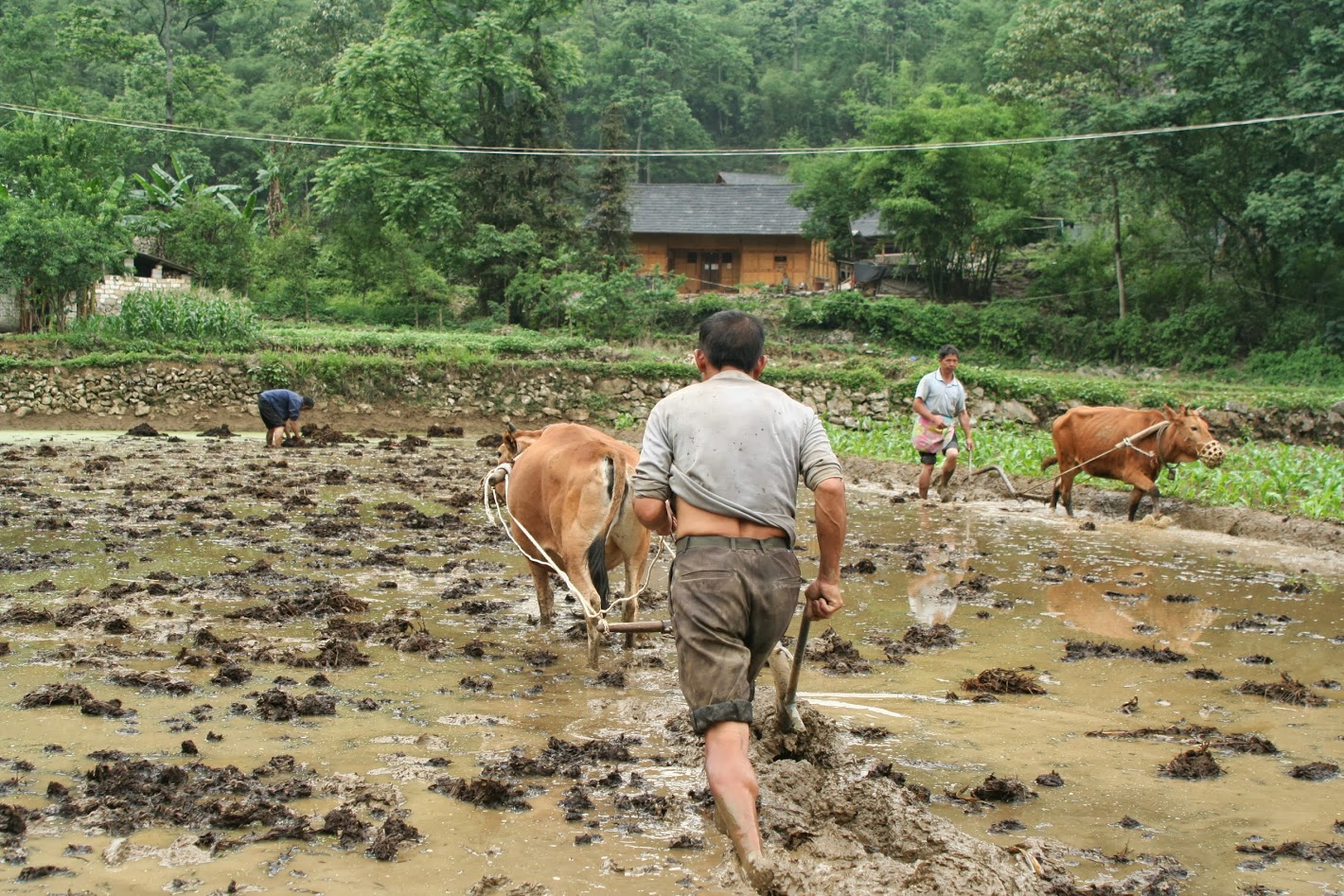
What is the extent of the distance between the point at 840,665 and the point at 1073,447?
8.38 metres

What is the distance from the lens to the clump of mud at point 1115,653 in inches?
307

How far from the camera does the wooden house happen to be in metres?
51.6

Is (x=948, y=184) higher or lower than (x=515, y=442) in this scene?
higher

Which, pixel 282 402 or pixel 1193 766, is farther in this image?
→ pixel 282 402

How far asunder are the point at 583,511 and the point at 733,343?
289cm

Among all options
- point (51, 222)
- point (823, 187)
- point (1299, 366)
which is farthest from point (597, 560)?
point (823, 187)

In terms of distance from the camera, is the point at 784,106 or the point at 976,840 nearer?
the point at 976,840

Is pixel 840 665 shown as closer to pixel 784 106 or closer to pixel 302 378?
pixel 302 378

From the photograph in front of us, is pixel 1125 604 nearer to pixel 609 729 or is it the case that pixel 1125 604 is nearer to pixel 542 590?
pixel 542 590

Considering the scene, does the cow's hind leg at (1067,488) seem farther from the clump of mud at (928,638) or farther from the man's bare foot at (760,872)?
the man's bare foot at (760,872)

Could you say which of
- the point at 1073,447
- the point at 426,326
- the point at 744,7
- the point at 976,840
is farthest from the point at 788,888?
the point at 744,7

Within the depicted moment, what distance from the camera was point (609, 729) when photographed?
20.5 ft

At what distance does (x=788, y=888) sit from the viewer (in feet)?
13.4

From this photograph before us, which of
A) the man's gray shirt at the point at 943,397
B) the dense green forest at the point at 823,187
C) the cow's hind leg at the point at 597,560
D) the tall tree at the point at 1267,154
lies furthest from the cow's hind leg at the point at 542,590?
the tall tree at the point at 1267,154
